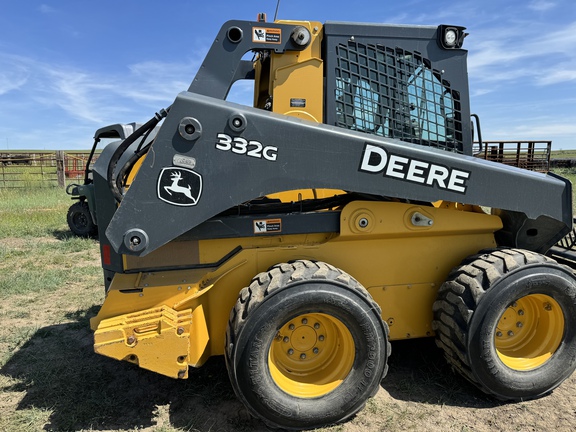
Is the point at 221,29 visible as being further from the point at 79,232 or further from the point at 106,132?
the point at 79,232

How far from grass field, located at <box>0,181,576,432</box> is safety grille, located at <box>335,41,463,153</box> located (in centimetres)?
189

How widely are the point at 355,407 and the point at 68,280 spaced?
→ 5082 millimetres

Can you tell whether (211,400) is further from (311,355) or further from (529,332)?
(529,332)

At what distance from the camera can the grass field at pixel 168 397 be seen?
306cm

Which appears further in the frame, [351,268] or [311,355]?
[351,268]

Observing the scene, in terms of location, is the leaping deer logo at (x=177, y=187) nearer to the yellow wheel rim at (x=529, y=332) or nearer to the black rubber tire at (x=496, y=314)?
the black rubber tire at (x=496, y=314)

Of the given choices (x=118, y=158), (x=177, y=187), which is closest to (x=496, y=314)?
(x=177, y=187)

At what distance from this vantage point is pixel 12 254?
7.97m

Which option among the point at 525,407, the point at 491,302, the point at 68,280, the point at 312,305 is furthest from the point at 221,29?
the point at 68,280

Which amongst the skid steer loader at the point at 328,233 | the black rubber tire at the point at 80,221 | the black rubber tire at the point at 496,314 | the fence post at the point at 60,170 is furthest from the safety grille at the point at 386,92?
the fence post at the point at 60,170

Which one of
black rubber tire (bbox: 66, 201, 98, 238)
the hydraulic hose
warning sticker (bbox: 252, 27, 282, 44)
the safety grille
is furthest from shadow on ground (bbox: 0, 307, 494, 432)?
black rubber tire (bbox: 66, 201, 98, 238)

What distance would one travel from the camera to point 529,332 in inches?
137

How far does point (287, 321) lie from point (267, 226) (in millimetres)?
668

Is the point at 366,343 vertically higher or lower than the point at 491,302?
lower
